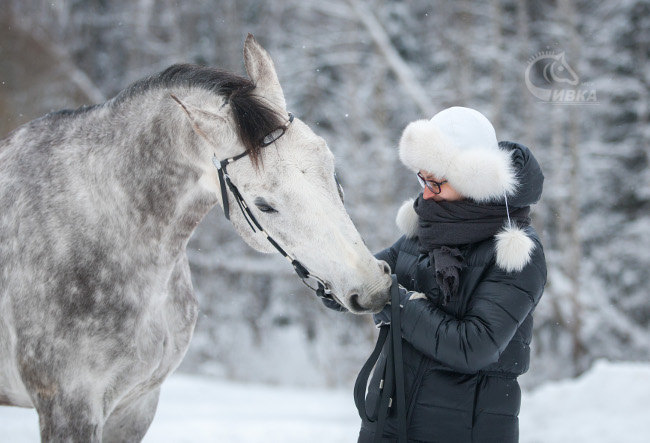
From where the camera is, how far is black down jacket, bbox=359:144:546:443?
1938mm

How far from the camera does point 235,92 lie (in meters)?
2.20

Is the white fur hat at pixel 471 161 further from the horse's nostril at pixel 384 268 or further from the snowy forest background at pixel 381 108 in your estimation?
the snowy forest background at pixel 381 108

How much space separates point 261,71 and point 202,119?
1.05 feet

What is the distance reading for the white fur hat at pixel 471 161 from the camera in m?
1.96

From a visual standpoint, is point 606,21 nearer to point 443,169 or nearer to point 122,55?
point 122,55

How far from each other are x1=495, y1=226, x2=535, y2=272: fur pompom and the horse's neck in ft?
3.75

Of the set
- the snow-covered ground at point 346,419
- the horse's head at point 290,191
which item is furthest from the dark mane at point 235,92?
the snow-covered ground at point 346,419

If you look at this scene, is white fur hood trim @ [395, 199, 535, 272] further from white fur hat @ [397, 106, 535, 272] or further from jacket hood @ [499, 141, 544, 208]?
jacket hood @ [499, 141, 544, 208]

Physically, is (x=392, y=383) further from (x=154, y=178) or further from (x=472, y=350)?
(x=154, y=178)

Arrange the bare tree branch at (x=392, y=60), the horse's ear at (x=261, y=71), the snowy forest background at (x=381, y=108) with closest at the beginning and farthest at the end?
the horse's ear at (x=261, y=71)
the bare tree branch at (x=392, y=60)
the snowy forest background at (x=381, y=108)

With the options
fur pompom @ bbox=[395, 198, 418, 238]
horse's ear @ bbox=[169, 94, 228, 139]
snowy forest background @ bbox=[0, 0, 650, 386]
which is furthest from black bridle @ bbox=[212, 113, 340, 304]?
snowy forest background @ bbox=[0, 0, 650, 386]

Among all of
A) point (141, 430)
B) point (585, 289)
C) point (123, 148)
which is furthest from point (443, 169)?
point (585, 289)

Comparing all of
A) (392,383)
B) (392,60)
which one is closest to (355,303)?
(392,383)

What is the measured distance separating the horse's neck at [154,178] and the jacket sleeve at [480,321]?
99 centimetres
